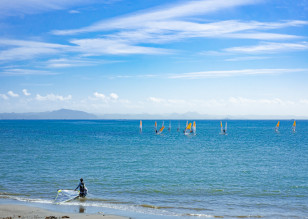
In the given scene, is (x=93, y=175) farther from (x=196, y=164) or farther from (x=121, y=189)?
(x=196, y=164)

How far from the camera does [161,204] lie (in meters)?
25.1

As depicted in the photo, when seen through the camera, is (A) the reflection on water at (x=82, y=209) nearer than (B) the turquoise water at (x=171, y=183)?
Yes

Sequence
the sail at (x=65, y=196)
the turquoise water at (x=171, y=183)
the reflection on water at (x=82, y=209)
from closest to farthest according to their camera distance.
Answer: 1. the reflection on water at (x=82, y=209)
2. the turquoise water at (x=171, y=183)
3. the sail at (x=65, y=196)

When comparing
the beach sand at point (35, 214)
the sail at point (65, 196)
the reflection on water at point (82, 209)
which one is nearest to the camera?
the beach sand at point (35, 214)

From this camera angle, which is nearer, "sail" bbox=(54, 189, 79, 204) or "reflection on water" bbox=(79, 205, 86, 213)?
"reflection on water" bbox=(79, 205, 86, 213)

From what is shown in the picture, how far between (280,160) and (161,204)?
3099 centimetres

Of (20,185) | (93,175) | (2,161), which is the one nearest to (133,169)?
(93,175)

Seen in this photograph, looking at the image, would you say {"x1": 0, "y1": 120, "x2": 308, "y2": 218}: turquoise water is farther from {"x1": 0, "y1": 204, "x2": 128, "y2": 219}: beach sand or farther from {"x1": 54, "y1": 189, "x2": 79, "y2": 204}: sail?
{"x1": 0, "y1": 204, "x2": 128, "y2": 219}: beach sand

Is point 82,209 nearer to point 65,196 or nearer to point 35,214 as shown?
point 65,196

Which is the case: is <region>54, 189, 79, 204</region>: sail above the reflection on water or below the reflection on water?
above

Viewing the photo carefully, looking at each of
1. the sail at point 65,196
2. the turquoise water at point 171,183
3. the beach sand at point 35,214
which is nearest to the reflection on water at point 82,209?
the turquoise water at point 171,183

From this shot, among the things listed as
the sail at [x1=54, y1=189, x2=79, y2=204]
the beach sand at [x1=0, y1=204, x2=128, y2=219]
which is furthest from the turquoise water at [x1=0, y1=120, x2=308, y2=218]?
the beach sand at [x1=0, y1=204, x2=128, y2=219]

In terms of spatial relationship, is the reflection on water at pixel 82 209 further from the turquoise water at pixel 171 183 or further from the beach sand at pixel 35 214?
the beach sand at pixel 35 214

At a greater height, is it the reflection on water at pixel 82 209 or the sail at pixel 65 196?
the sail at pixel 65 196
